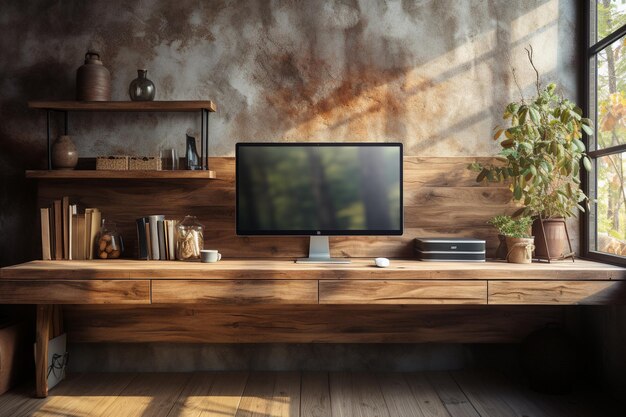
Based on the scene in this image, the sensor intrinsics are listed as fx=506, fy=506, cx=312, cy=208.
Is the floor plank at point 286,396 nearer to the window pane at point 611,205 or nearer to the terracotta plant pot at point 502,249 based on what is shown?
the terracotta plant pot at point 502,249

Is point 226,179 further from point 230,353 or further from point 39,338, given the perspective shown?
point 39,338

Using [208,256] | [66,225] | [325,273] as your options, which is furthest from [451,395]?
[66,225]

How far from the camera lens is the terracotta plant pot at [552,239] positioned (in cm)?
267

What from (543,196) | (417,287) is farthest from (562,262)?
(417,287)

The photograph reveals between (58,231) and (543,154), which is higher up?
(543,154)

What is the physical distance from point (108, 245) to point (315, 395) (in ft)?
4.48

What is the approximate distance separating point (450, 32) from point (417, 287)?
60.5 inches

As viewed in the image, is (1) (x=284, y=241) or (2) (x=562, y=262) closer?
(2) (x=562, y=262)

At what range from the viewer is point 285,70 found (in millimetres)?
2924

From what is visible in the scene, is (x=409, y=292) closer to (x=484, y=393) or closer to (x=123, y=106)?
(x=484, y=393)

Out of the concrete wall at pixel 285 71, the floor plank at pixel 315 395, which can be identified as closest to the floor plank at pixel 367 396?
the floor plank at pixel 315 395

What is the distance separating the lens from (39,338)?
99.7 inches

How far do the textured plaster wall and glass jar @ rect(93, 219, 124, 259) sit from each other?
19.3 inches

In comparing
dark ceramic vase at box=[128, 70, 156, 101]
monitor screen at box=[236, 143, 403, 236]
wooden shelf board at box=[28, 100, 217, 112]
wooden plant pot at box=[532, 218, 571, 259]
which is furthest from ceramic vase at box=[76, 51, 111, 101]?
wooden plant pot at box=[532, 218, 571, 259]
